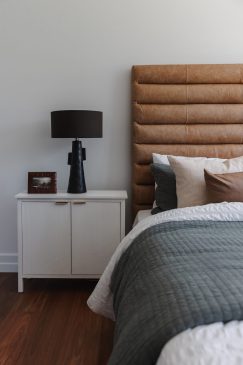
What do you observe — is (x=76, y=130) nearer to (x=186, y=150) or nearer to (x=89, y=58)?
(x=89, y=58)

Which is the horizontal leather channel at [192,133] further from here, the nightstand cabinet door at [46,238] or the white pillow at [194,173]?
the nightstand cabinet door at [46,238]

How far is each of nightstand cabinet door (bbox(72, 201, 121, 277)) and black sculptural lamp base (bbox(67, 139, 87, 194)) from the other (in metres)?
0.14

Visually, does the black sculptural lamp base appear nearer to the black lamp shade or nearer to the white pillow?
the black lamp shade

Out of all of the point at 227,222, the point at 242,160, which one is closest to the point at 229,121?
the point at 242,160

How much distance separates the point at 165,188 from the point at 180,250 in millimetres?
1080

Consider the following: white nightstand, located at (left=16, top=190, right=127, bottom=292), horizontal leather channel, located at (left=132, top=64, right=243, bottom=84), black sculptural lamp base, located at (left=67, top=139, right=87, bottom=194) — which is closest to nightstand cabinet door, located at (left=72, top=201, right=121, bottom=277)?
white nightstand, located at (left=16, top=190, right=127, bottom=292)

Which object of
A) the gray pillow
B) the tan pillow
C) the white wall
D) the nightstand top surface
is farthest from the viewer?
the white wall

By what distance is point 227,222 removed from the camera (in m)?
1.75

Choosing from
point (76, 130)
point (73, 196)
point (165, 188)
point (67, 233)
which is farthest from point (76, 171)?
point (165, 188)

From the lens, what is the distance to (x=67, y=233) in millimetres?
2496

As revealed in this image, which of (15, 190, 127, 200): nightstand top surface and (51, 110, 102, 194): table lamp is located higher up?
(51, 110, 102, 194): table lamp

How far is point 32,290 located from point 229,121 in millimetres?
1945

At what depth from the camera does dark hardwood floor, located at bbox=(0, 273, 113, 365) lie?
5.79ft

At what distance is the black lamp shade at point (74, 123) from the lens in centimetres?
→ 240
